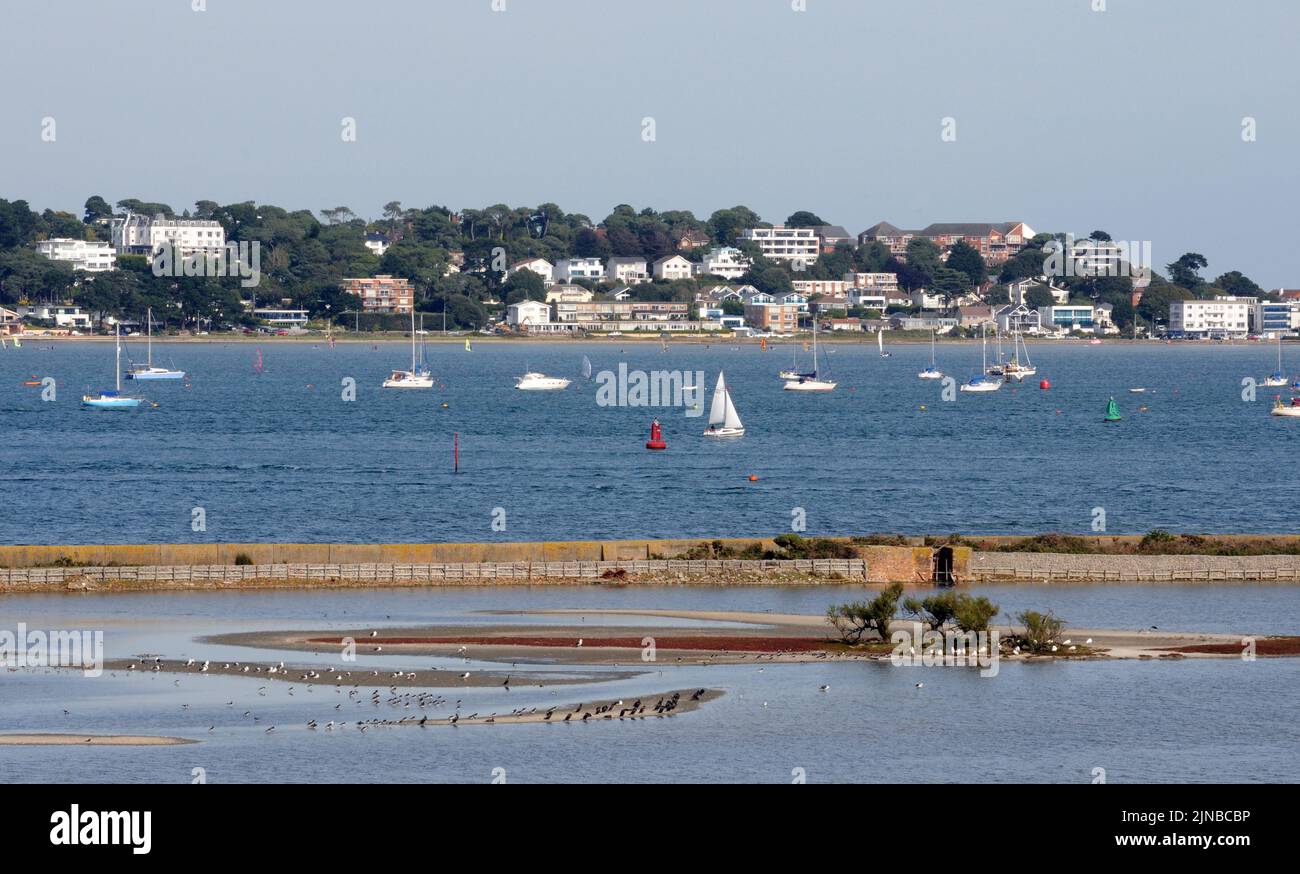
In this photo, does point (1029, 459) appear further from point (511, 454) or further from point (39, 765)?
point (39, 765)

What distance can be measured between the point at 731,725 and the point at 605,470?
6012 cm

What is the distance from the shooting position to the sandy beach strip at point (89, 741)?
36.5m

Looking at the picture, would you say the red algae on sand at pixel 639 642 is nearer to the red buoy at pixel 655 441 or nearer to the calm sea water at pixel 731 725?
the calm sea water at pixel 731 725

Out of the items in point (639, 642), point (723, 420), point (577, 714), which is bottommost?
point (577, 714)

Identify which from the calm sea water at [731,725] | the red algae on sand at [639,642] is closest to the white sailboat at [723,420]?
the calm sea water at [731,725]

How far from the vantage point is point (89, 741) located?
36.7m

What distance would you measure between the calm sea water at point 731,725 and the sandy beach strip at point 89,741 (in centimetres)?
44

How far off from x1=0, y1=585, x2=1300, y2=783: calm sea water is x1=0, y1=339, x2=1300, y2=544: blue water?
1030 inches

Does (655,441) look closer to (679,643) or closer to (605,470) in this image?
(605,470)

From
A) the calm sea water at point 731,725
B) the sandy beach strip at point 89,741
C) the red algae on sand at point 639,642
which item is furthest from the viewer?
the red algae on sand at point 639,642

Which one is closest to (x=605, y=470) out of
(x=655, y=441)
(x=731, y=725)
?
(x=655, y=441)

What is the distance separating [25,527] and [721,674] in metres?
40.0

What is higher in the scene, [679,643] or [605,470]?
[605,470]
